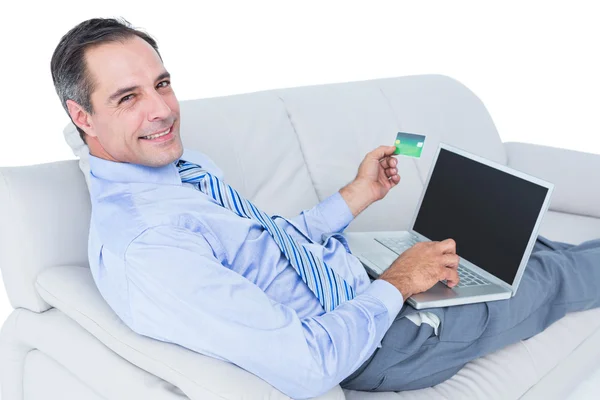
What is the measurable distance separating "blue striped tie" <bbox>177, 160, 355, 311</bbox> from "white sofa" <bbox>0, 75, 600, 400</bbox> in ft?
0.83

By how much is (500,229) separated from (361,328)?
0.64 metres

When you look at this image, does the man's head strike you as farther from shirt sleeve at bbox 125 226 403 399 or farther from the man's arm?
the man's arm

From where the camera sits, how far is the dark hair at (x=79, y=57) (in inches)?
67.5

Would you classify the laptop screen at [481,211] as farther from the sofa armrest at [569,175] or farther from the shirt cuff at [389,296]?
the sofa armrest at [569,175]

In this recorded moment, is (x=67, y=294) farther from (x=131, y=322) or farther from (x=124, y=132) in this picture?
(x=124, y=132)

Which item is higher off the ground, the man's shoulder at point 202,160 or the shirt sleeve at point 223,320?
the man's shoulder at point 202,160

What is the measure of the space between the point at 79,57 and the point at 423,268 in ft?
3.19

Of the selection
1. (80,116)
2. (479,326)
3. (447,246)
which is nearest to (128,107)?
(80,116)

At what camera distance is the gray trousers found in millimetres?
1812

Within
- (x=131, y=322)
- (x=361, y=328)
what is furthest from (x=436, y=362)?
(x=131, y=322)

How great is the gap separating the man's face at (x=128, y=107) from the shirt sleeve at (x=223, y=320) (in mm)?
241

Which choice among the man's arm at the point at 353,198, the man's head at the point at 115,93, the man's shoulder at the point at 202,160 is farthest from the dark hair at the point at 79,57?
the man's arm at the point at 353,198

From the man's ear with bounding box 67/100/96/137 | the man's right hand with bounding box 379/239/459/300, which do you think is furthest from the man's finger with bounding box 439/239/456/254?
the man's ear with bounding box 67/100/96/137

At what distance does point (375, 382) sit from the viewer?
5.91 ft
